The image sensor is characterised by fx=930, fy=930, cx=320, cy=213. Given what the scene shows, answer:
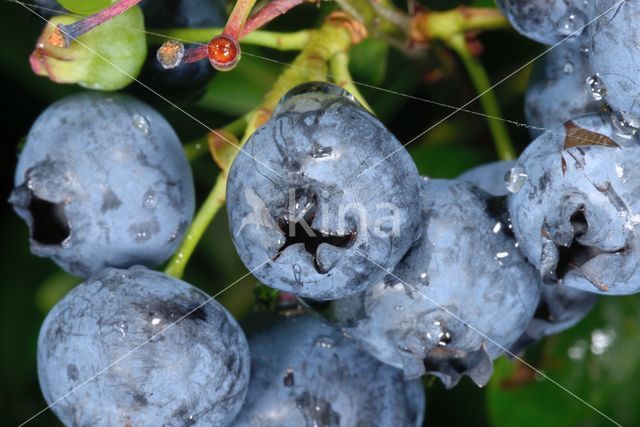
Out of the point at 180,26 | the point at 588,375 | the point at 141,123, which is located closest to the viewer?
the point at 141,123

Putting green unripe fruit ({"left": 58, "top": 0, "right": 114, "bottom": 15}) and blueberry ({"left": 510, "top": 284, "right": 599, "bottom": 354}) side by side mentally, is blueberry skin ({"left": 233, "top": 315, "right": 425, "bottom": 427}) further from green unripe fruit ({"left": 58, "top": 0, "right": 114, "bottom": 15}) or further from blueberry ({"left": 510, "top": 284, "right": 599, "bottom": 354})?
green unripe fruit ({"left": 58, "top": 0, "right": 114, "bottom": 15})

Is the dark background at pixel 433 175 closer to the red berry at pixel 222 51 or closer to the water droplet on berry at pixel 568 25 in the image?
the water droplet on berry at pixel 568 25

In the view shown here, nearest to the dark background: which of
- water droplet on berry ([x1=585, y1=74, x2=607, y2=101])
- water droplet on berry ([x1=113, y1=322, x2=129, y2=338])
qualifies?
water droplet on berry ([x1=585, y1=74, x2=607, y2=101])

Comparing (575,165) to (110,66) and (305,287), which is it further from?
(110,66)

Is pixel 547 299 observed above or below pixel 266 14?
below

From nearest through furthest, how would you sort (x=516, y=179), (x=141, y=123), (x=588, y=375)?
(x=516, y=179), (x=141, y=123), (x=588, y=375)

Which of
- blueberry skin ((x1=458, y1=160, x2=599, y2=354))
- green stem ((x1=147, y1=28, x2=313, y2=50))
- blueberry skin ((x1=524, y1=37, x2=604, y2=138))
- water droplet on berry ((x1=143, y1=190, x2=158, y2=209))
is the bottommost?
blueberry skin ((x1=458, y1=160, x2=599, y2=354))

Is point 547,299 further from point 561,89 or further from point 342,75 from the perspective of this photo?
point 342,75

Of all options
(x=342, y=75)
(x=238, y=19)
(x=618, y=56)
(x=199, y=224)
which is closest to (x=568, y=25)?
(x=618, y=56)
